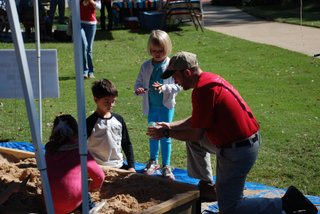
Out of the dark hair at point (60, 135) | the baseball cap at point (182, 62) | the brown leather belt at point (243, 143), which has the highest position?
the baseball cap at point (182, 62)

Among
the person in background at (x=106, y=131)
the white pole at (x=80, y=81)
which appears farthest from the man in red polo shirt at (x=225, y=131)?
the white pole at (x=80, y=81)

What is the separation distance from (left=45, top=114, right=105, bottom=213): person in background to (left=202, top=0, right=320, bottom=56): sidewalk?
11.0 metres

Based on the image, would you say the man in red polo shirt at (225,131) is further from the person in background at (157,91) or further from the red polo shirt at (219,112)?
the person in background at (157,91)

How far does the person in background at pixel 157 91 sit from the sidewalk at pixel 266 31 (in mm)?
9033

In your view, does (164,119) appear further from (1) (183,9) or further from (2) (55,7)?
(2) (55,7)

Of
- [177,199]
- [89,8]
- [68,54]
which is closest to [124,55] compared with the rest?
[68,54]

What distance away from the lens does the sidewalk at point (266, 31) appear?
16391 mm

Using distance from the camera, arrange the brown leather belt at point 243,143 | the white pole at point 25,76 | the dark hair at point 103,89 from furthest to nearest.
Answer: the dark hair at point 103,89 → the brown leather belt at point 243,143 → the white pole at point 25,76

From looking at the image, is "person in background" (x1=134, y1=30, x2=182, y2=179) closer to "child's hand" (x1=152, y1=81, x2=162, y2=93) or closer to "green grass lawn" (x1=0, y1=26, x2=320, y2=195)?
"child's hand" (x1=152, y1=81, x2=162, y2=93)

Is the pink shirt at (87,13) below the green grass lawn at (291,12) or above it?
above

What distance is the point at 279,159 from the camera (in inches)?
284

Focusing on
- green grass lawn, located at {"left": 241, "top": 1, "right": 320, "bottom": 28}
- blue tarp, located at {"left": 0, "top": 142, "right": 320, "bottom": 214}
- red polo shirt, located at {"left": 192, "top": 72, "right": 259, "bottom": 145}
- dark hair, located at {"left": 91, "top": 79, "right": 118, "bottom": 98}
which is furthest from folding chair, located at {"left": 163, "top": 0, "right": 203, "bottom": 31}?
red polo shirt, located at {"left": 192, "top": 72, "right": 259, "bottom": 145}

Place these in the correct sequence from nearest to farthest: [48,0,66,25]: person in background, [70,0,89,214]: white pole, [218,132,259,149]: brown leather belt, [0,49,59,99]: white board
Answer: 1. [70,0,89,214]: white pole
2. [218,132,259,149]: brown leather belt
3. [0,49,59,99]: white board
4. [48,0,66,25]: person in background

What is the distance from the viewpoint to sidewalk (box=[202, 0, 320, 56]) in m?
16.4
